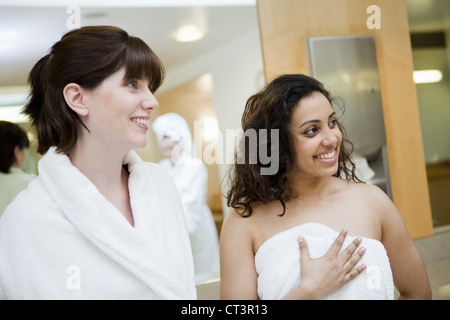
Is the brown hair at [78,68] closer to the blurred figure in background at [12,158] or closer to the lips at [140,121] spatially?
the lips at [140,121]

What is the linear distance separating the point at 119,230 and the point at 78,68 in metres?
0.39

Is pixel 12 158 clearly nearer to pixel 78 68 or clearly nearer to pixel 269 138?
pixel 78 68

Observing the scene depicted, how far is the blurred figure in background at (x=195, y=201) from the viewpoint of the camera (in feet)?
6.76

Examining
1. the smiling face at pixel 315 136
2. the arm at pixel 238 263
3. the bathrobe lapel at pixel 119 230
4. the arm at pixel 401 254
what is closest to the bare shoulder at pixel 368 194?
the arm at pixel 401 254

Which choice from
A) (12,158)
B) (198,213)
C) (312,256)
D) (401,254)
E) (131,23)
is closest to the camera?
(312,256)

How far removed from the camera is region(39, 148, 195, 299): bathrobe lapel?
3.62ft

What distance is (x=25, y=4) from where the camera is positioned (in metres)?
1.79

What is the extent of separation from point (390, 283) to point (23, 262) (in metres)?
0.87

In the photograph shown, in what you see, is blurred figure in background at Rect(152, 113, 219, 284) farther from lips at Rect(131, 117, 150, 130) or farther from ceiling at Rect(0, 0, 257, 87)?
lips at Rect(131, 117, 150, 130)

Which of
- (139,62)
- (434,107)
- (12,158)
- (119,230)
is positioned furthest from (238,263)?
(434,107)

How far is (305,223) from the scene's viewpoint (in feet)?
4.09

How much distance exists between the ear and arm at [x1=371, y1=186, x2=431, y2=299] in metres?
0.79

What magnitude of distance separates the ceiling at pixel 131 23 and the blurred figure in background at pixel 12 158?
0.19m

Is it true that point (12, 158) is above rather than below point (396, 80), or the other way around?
below
